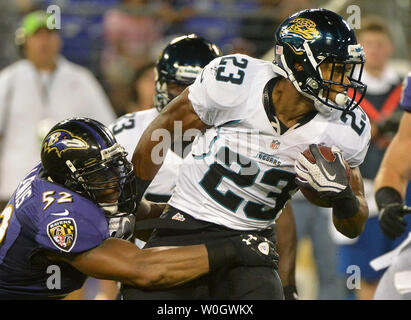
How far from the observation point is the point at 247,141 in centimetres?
365

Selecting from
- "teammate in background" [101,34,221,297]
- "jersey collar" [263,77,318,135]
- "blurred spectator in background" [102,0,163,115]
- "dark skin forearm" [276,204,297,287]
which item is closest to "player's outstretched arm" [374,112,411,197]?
"dark skin forearm" [276,204,297,287]

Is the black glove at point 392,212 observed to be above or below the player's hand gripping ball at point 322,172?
below

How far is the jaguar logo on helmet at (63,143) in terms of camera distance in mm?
3627

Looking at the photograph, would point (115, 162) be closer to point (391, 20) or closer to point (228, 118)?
point (228, 118)

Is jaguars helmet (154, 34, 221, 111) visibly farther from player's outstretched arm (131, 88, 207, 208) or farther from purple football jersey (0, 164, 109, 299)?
purple football jersey (0, 164, 109, 299)

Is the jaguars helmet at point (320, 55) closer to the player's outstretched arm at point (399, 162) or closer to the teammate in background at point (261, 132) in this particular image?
the teammate in background at point (261, 132)

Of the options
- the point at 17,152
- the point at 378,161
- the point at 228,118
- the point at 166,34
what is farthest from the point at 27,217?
the point at 166,34

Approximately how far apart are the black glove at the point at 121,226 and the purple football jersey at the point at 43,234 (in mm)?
131

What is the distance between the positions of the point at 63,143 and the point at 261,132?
86cm

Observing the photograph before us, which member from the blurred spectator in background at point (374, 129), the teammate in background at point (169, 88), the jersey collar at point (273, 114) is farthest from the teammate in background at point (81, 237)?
the blurred spectator in background at point (374, 129)

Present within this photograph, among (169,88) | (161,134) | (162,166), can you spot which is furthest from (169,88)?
(161,134)

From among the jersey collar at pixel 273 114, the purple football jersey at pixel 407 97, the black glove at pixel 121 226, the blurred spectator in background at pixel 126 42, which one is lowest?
the blurred spectator in background at pixel 126 42

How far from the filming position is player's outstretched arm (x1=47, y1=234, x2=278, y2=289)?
3.45 metres

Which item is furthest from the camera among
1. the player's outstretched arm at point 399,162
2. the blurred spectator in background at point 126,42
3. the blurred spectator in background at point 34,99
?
the blurred spectator in background at point 126,42
